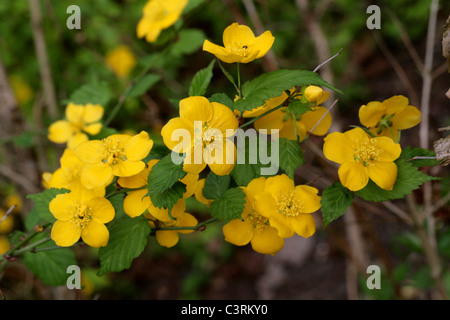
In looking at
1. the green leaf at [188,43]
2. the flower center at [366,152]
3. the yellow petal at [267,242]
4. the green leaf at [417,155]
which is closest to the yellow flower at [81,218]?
the yellow petal at [267,242]

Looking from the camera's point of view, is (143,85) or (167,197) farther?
(143,85)

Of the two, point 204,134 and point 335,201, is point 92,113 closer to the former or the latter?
point 204,134

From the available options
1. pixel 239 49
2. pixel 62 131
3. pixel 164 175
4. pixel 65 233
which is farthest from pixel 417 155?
pixel 62 131

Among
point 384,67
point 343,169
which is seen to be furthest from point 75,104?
point 384,67

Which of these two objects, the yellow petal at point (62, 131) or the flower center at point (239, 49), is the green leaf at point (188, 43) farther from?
the flower center at point (239, 49)

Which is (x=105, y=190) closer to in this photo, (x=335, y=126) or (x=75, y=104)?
(x=75, y=104)

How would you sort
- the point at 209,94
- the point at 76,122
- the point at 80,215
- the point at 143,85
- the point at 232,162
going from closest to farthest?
the point at 232,162 → the point at 80,215 → the point at 76,122 → the point at 143,85 → the point at 209,94

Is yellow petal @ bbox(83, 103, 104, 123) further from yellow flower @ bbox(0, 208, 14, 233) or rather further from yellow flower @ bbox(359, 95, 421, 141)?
yellow flower @ bbox(0, 208, 14, 233)
